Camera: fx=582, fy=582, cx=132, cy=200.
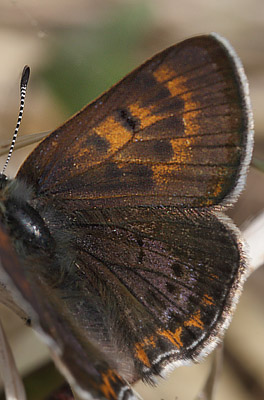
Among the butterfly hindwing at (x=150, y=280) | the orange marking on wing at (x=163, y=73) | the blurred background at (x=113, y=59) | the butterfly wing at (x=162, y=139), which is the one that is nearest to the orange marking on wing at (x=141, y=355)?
the butterfly hindwing at (x=150, y=280)

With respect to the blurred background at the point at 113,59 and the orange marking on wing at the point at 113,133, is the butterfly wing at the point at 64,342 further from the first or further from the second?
the blurred background at the point at 113,59

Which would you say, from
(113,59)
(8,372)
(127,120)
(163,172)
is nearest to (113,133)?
(127,120)

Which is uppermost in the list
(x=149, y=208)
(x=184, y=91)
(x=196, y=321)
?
(x=184, y=91)

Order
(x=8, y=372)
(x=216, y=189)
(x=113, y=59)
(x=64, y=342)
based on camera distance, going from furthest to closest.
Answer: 1. (x=113, y=59)
2. (x=216, y=189)
3. (x=8, y=372)
4. (x=64, y=342)

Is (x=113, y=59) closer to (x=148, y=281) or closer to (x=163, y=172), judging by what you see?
(x=163, y=172)

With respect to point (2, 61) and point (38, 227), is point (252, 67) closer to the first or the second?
point (2, 61)

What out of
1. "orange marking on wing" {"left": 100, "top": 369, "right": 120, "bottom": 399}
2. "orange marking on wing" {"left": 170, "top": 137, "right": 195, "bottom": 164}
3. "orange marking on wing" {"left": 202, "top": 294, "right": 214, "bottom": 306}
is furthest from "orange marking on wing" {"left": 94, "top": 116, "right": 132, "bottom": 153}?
"orange marking on wing" {"left": 100, "top": 369, "right": 120, "bottom": 399}
